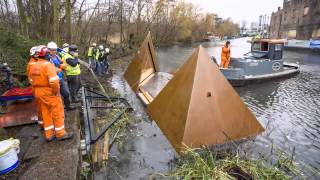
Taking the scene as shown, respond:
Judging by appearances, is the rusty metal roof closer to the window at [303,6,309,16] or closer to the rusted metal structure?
the rusted metal structure

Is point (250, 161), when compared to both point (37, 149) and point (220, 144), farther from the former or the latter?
point (37, 149)

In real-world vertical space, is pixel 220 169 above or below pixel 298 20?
below

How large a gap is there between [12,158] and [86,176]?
1.19 m

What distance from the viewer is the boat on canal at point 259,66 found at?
11.4 meters

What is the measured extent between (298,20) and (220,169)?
43.0 meters

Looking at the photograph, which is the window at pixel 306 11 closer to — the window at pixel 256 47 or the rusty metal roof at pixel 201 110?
the window at pixel 256 47

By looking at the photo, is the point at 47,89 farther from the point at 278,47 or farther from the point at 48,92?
the point at 278,47

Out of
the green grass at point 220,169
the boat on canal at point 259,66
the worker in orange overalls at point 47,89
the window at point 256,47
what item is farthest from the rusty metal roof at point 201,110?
the window at point 256,47

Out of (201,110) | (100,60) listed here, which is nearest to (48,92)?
(201,110)

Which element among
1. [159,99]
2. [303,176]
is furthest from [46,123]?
[303,176]

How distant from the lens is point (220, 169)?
414 centimetres

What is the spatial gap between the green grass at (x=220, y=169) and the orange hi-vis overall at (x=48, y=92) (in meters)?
2.13

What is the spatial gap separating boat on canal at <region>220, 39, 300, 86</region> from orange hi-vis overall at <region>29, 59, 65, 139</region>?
843 cm

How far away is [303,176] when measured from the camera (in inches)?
183
